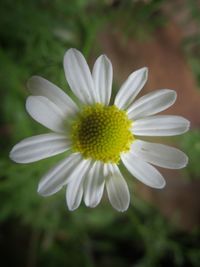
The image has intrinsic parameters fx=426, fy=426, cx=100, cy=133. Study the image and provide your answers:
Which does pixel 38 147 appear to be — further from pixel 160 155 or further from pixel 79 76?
pixel 160 155

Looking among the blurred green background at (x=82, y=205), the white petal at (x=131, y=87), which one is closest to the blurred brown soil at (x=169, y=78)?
the blurred green background at (x=82, y=205)

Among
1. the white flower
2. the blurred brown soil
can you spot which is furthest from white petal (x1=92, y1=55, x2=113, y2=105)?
the blurred brown soil

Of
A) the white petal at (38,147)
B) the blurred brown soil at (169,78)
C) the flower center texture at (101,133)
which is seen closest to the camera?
the white petal at (38,147)

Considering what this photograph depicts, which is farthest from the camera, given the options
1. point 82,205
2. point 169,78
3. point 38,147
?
point 169,78

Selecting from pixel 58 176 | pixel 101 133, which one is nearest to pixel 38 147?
pixel 58 176

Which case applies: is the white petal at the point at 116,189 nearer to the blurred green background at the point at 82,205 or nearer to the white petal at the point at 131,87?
the white petal at the point at 131,87

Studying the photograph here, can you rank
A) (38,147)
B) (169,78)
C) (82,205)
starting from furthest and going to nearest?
1. (169,78)
2. (82,205)
3. (38,147)

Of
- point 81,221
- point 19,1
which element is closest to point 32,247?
point 81,221
